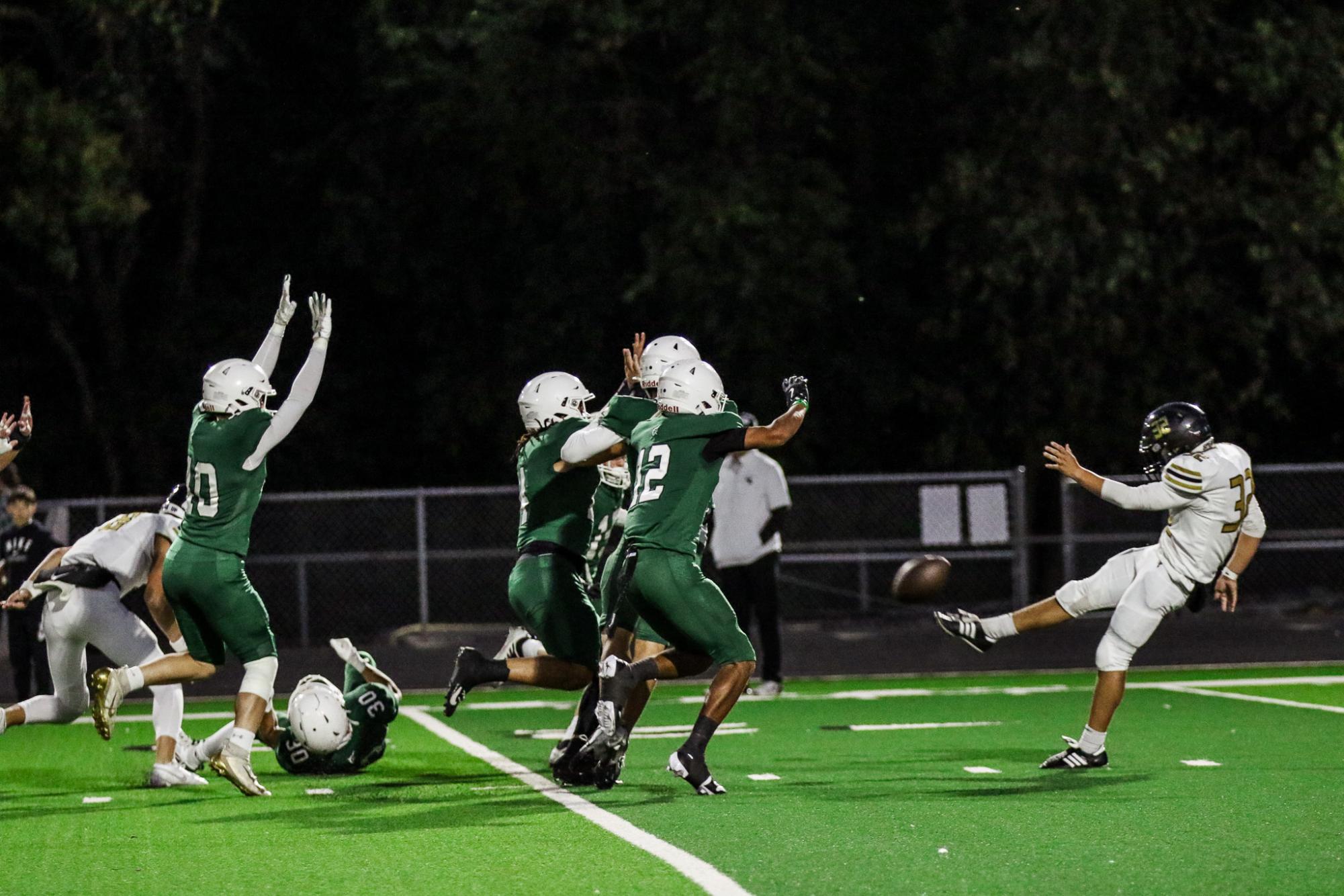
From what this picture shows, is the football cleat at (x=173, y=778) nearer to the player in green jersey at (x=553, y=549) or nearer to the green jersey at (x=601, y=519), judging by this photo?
the player in green jersey at (x=553, y=549)

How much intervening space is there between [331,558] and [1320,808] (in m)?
12.4

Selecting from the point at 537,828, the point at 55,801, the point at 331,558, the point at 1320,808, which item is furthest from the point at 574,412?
the point at 331,558

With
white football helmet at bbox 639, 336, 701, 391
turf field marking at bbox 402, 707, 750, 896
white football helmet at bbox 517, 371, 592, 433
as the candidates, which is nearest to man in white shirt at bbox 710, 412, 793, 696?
turf field marking at bbox 402, 707, 750, 896

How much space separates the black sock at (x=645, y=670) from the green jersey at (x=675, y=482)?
51cm

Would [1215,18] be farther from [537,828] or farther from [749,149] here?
[537,828]

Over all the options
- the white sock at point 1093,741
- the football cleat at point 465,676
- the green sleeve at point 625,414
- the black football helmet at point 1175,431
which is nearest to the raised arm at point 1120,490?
the black football helmet at point 1175,431

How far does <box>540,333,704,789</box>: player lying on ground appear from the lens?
26.6ft

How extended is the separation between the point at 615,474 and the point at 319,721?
191 cm

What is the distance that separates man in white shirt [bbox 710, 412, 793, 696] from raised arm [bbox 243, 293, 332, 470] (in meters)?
5.52

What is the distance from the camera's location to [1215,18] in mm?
20922

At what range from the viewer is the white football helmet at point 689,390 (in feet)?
26.6

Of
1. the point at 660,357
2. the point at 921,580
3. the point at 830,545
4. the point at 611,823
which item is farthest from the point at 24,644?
the point at 611,823

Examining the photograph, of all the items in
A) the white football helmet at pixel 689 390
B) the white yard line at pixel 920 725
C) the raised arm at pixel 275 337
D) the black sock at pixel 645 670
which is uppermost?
→ the raised arm at pixel 275 337

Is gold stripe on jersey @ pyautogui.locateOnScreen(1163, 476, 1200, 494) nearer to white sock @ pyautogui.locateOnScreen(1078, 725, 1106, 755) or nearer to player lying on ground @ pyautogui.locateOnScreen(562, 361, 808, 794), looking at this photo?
white sock @ pyautogui.locateOnScreen(1078, 725, 1106, 755)
